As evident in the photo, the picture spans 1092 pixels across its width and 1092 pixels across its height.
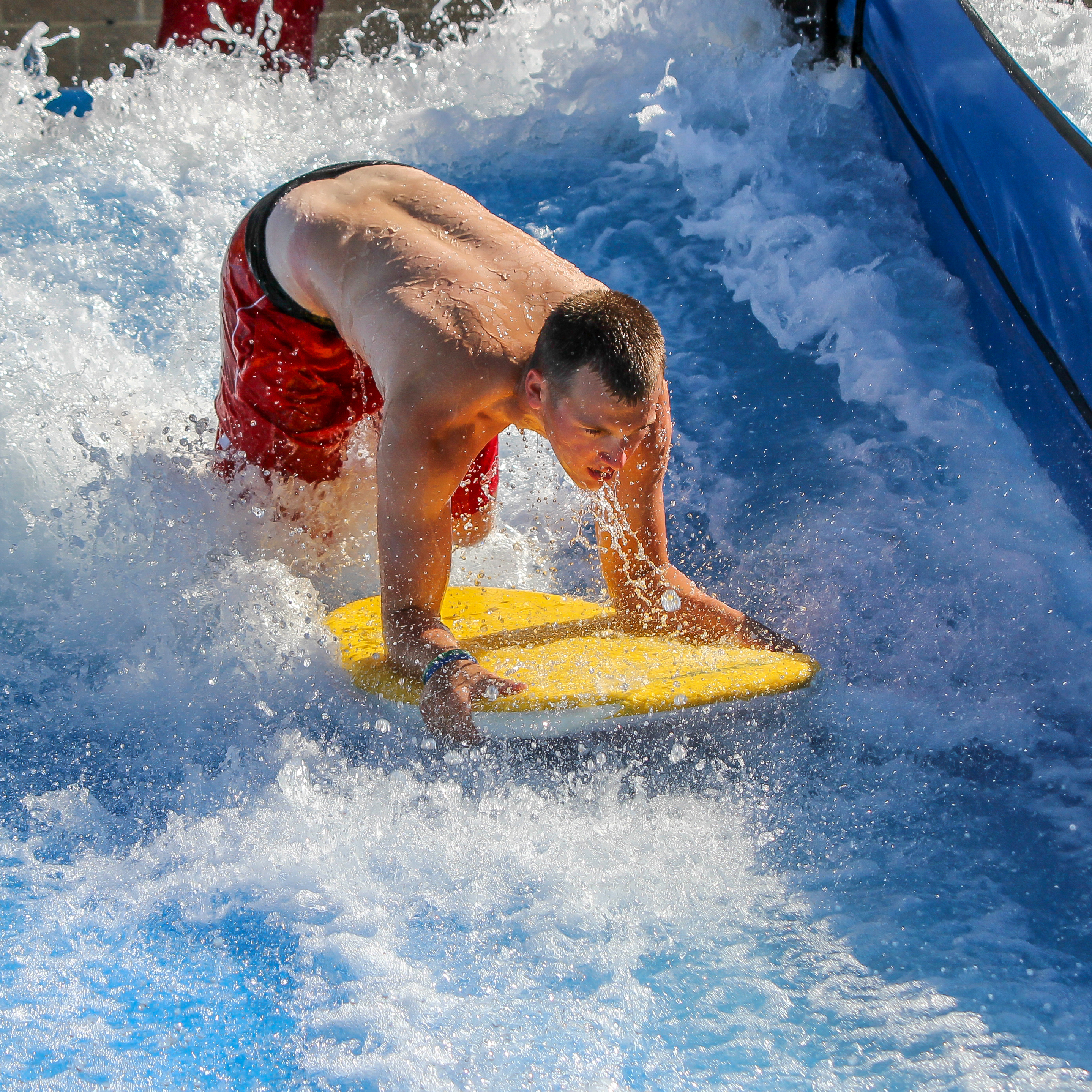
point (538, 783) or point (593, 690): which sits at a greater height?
point (593, 690)

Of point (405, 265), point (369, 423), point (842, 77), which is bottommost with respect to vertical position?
point (369, 423)

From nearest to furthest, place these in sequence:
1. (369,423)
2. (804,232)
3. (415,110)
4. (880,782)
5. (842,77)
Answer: (880,782) → (369,423) → (804,232) → (842,77) → (415,110)

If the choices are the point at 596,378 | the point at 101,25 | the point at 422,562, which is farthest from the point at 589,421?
the point at 101,25

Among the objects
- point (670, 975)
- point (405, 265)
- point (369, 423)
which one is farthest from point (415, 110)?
point (670, 975)

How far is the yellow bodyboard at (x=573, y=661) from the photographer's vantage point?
7.26 feet

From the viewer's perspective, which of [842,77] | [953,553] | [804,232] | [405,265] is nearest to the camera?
[405,265]

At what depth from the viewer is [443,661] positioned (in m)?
2.18

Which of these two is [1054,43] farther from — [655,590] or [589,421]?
[589,421]

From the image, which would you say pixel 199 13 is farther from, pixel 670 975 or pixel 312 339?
pixel 670 975

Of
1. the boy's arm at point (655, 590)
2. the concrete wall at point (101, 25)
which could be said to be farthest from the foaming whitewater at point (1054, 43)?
the concrete wall at point (101, 25)

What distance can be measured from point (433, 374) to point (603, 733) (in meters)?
0.85

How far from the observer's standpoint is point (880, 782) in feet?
8.12

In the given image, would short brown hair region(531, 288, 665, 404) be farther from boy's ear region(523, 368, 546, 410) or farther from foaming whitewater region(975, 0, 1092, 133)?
foaming whitewater region(975, 0, 1092, 133)

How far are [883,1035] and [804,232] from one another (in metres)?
2.94
